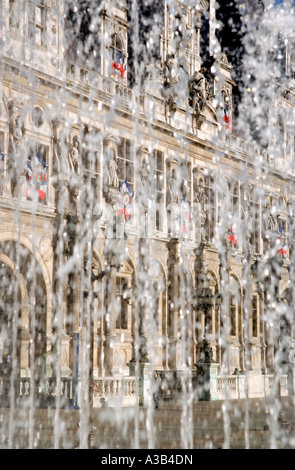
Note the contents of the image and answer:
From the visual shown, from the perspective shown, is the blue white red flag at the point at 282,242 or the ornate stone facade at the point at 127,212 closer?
the ornate stone facade at the point at 127,212

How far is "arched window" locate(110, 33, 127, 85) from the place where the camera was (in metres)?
27.9

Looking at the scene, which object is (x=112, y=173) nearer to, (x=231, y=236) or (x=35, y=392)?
(x=35, y=392)

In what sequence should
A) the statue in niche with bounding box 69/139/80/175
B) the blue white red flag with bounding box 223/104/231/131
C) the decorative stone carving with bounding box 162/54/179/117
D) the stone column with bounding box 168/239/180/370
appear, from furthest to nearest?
the blue white red flag with bounding box 223/104/231/131
the decorative stone carving with bounding box 162/54/179/117
the stone column with bounding box 168/239/180/370
the statue in niche with bounding box 69/139/80/175

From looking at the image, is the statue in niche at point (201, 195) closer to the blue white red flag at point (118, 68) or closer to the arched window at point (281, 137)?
the blue white red flag at point (118, 68)

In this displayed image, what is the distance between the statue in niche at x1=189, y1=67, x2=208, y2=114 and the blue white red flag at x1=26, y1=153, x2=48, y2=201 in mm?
10491

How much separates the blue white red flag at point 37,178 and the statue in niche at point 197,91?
413 inches

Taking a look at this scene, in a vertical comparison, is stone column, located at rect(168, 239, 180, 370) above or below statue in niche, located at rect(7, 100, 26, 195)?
below

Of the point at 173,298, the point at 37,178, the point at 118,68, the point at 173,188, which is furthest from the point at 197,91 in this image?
the point at 37,178

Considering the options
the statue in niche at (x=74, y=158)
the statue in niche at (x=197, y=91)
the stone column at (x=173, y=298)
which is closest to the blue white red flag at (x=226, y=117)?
the statue in niche at (x=197, y=91)

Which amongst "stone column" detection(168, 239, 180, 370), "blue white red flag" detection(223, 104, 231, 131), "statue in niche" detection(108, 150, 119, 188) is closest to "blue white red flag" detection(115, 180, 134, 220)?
"statue in niche" detection(108, 150, 119, 188)

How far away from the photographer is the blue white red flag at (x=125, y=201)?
2656 centimetres

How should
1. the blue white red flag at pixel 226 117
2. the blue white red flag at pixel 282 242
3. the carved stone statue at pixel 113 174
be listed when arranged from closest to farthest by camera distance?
1. the carved stone statue at pixel 113 174
2. the blue white red flag at pixel 226 117
3. the blue white red flag at pixel 282 242

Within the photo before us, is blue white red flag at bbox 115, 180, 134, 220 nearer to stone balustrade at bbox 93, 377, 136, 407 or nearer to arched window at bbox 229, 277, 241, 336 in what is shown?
stone balustrade at bbox 93, 377, 136, 407
